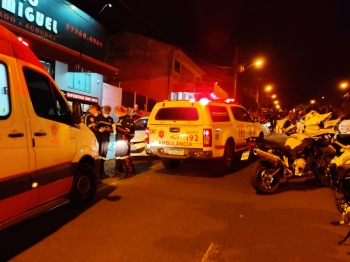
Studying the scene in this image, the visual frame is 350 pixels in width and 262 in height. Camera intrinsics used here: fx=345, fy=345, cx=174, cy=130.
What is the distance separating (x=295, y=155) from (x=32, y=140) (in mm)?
5389

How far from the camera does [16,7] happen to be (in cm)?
1175

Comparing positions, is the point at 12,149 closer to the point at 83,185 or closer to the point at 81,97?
the point at 83,185

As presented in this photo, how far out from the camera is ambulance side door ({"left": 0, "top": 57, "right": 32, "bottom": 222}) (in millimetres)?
3873

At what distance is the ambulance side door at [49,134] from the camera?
448 centimetres

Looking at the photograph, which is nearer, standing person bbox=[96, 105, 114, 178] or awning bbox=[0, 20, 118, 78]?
standing person bbox=[96, 105, 114, 178]

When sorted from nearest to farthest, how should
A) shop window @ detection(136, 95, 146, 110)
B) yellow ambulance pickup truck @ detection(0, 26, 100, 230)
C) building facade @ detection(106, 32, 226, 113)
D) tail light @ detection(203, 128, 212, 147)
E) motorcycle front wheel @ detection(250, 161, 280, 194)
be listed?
1. yellow ambulance pickup truck @ detection(0, 26, 100, 230)
2. motorcycle front wheel @ detection(250, 161, 280, 194)
3. tail light @ detection(203, 128, 212, 147)
4. shop window @ detection(136, 95, 146, 110)
5. building facade @ detection(106, 32, 226, 113)

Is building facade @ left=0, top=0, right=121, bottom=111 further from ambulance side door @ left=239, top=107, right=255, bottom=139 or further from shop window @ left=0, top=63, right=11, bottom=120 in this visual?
ambulance side door @ left=239, top=107, right=255, bottom=139

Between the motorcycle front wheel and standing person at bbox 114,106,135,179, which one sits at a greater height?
standing person at bbox 114,106,135,179

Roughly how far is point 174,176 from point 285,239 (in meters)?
4.53

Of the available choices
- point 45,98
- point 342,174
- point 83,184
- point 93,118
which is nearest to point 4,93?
point 45,98

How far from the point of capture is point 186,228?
4895 millimetres

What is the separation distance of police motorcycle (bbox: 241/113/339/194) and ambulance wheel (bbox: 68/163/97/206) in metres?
3.11

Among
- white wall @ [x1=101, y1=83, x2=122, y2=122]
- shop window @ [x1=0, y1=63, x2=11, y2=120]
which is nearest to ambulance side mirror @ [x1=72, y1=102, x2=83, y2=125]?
shop window @ [x1=0, y1=63, x2=11, y2=120]

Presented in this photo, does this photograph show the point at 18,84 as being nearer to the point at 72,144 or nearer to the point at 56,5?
the point at 72,144
